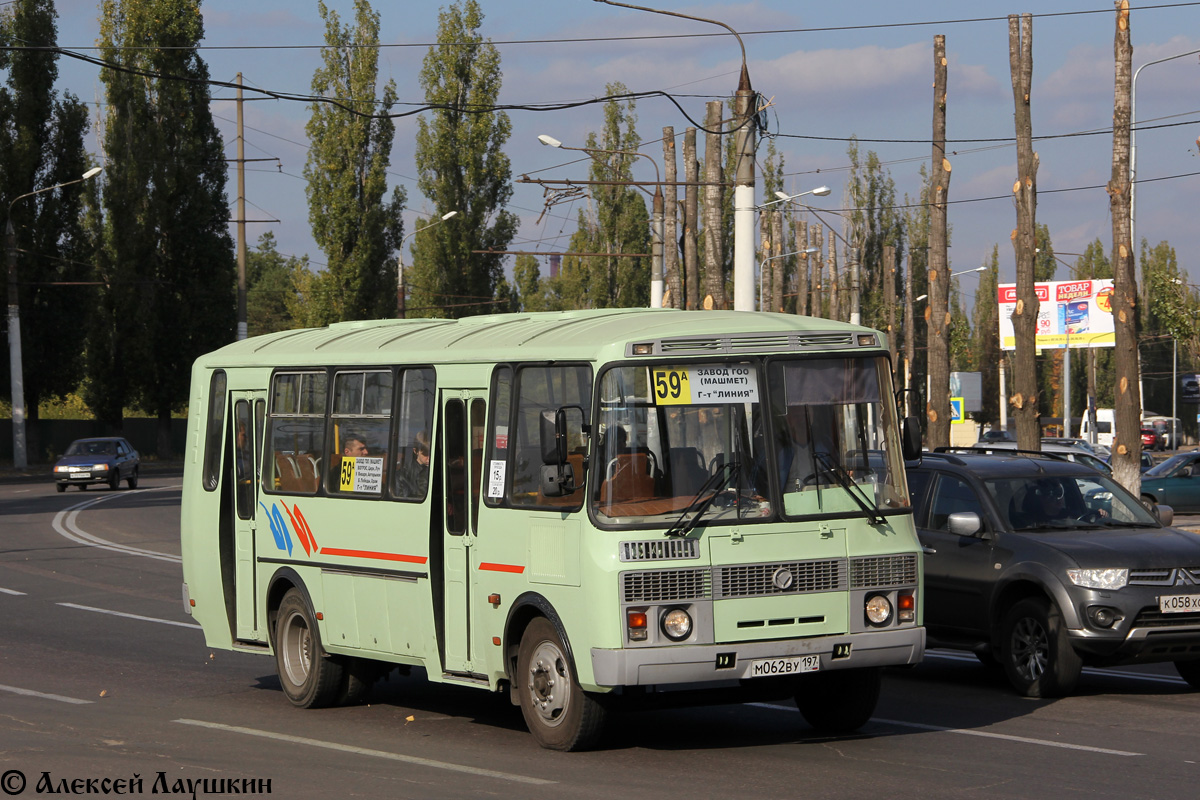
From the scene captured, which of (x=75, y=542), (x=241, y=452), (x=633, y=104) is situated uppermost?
(x=633, y=104)

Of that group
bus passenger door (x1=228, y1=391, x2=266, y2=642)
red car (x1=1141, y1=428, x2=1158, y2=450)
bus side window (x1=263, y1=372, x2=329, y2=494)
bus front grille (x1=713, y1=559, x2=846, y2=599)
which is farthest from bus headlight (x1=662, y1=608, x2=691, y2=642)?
red car (x1=1141, y1=428, x2=1158, y2=450)

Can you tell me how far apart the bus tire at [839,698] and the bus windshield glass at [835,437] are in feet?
3.84

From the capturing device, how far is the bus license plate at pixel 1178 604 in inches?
431

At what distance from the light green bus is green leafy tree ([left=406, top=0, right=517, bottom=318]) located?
53.2 meters

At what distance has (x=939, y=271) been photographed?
107 feet

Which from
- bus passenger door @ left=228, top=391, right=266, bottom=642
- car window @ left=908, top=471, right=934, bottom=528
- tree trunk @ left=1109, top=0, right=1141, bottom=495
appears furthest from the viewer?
tree trunk @ left=1109, top=0, right=1141, bottom=495

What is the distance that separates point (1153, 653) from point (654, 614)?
4.38 meters

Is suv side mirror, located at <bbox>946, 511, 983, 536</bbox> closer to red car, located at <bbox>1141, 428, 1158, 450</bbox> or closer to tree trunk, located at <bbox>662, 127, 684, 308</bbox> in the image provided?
tree trunk, located at <bbox>662, 127, 684, 308</bbox>

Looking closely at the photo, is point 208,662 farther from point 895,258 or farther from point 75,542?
point 895,258

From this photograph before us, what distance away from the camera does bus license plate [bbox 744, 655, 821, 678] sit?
877 centimetres

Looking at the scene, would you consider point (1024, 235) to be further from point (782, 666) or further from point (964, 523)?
point (782, 666)

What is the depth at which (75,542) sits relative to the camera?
26797mm

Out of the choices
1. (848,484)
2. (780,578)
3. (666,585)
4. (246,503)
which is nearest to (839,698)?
(780,578)

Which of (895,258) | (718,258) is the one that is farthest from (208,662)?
(895,258)
